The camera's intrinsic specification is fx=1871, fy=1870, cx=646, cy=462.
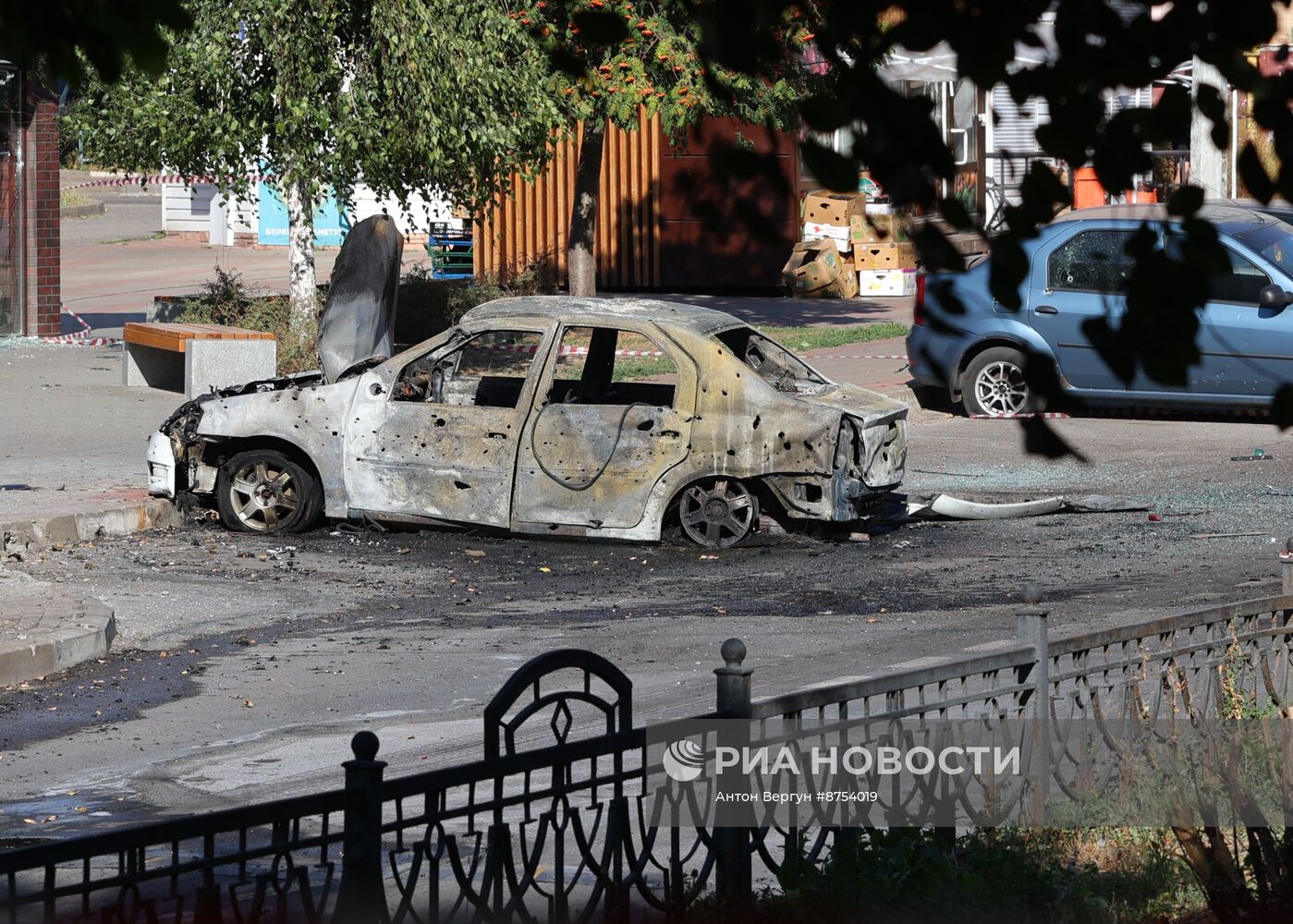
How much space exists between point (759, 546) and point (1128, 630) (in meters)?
6.01

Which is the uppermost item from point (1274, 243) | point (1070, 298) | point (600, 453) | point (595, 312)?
point (1274, 243)

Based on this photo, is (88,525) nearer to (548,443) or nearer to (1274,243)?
(548,443)

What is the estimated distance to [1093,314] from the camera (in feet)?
50.7

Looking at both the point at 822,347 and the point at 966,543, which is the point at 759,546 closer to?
the point at 966,543

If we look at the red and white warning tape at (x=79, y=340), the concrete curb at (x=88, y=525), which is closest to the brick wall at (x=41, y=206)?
the red and white warning tape at (x=79, y=340)

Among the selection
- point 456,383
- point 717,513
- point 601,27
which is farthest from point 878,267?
point 601,27

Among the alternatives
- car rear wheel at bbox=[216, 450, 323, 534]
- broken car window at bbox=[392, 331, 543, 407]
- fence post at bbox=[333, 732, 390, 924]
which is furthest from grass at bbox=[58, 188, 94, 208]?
fence post at bbox=[333, 732, 390, 924]

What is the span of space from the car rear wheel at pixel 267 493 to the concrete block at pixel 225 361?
573 centimetres

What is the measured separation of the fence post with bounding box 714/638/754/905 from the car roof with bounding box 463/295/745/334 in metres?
7.15

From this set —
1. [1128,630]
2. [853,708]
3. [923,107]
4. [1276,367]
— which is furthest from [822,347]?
[923,107]

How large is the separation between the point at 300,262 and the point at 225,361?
2283 millimetres

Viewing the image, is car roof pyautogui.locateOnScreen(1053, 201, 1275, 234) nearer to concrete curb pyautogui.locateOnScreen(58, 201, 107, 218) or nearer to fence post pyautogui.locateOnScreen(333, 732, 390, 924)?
fence post pyautogui.locateOnScreen(333, 732, 390, 924)

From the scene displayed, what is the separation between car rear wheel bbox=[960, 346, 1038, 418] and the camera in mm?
16656

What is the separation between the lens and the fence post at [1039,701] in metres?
5.62
